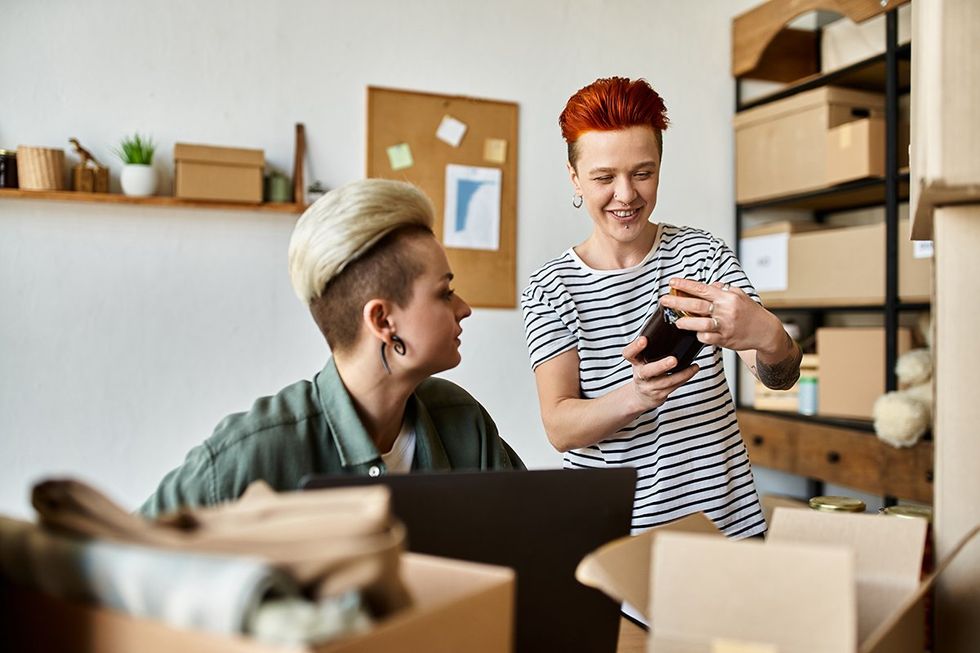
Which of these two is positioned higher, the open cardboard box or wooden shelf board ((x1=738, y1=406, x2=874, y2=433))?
the open cardboard box

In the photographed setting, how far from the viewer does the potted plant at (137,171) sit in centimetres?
321

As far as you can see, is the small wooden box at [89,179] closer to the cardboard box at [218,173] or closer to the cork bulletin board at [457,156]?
the cardboard box at [218,173]

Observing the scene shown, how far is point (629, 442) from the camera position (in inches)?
73.5

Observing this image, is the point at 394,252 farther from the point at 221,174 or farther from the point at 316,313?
the point at 221,174

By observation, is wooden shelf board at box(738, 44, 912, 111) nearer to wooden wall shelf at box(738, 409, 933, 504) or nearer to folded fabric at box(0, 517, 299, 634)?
wooden wall shelf at box(738, 409, 933, 504)

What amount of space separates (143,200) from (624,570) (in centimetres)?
289

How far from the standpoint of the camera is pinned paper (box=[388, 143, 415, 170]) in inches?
144

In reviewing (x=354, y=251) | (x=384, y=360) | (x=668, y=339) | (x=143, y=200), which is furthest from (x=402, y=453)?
(x=143, y=200)

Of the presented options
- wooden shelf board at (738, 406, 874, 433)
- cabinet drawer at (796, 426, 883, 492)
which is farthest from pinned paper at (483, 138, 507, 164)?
cabinet drawer at (796, 426, 883, 492)

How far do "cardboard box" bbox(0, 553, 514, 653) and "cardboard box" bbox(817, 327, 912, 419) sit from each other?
3.15 meters

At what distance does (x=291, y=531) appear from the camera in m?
0.53

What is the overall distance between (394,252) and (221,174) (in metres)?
2.16

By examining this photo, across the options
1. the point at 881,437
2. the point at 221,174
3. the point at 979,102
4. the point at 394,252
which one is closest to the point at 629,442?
the point at 394,252

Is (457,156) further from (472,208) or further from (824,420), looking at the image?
(824,420)
